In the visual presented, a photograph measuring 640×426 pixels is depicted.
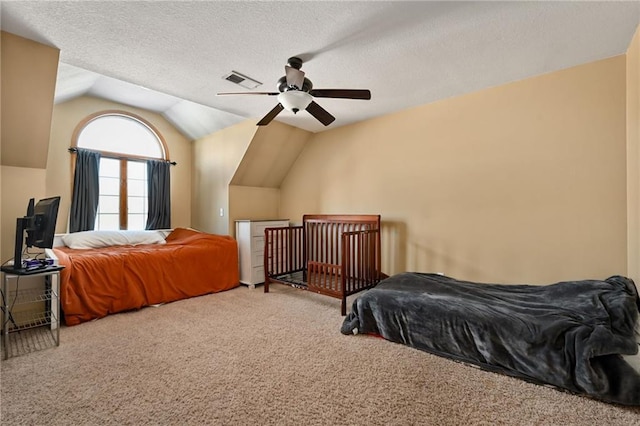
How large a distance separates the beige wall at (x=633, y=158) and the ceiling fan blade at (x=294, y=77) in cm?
242

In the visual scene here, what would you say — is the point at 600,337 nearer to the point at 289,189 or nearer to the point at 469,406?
the point at 469,406

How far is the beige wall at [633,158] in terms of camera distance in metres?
2.10

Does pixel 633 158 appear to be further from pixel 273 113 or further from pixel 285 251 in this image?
pixel 285 251

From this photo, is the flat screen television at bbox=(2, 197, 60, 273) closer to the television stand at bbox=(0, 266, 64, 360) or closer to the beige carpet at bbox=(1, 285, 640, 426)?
the television stand at bbox=(0, 266, 64, 360)

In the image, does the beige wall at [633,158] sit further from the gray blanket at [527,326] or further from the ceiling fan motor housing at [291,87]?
the ceiling fan motor housing at [291,87]

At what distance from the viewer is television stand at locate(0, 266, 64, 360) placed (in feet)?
7.10

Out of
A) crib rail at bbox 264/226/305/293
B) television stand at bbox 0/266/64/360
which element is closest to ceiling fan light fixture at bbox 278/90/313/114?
crib rail at bbox 264/226/305/293

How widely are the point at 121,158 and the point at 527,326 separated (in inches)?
207

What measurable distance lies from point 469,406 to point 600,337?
81cm

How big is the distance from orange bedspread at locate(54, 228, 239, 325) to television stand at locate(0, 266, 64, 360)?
0.19 metres

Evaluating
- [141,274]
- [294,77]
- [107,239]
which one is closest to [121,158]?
[107,239]

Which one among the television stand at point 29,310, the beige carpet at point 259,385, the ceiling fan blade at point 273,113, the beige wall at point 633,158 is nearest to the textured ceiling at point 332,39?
the beige wall at point 633,158

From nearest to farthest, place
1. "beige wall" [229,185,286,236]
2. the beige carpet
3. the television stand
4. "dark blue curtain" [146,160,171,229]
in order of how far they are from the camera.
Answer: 1. the beige carpet
2. the television stand
3. "beige wall" [229,185,286,236]
4. "dark blue curtain" [146,160,171,229]

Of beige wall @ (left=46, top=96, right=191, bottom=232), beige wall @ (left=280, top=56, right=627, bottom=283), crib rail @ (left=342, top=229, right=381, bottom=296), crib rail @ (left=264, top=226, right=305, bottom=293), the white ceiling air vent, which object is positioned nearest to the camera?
beige wall @ (left=280, top=56, right=627, bottom=283)
